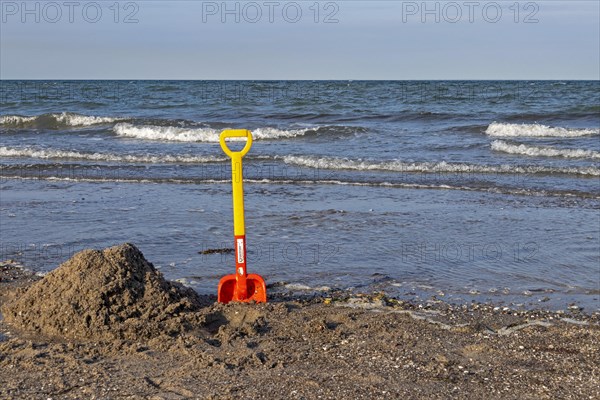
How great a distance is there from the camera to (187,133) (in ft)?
70.3

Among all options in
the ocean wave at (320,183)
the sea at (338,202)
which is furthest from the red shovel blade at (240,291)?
the ocean wave at (320,183)

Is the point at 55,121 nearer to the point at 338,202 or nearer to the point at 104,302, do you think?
the point at 338,202

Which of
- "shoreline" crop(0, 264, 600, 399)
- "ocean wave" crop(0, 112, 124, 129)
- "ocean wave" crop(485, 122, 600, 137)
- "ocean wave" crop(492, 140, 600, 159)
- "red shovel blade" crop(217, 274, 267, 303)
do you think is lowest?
"shoreline" crop(0, 264, 600, 399)

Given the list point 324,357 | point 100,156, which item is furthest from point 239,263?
point 100,156

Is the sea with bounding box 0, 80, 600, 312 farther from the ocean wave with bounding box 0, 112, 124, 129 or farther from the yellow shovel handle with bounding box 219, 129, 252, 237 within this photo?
the yellow shovel handle with bounding box 219, 129, 252, 237

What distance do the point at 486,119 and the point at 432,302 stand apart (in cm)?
1937

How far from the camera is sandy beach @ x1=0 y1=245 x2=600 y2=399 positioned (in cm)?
416

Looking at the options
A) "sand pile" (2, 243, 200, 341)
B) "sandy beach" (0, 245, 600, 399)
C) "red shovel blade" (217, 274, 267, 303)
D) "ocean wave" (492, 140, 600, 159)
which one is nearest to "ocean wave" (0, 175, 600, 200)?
"ocean wave" (492, 140, 600, 159)

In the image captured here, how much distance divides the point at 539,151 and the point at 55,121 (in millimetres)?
16135

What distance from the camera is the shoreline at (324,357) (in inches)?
163

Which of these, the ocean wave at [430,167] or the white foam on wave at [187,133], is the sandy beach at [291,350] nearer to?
the ocean wave at [430,167]

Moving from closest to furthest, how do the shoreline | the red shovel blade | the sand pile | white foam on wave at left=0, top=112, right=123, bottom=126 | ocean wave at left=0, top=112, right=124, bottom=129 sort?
the shoreline, the sand pile, the red shovel blade, ocean wave at left=0, top=112, right=124, bottom=129, white foam on wave at left=0, top=112, right=123, bottom=126

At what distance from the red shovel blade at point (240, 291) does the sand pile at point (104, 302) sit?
0.25 m

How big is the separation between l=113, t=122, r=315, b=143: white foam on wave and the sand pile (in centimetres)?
1535
